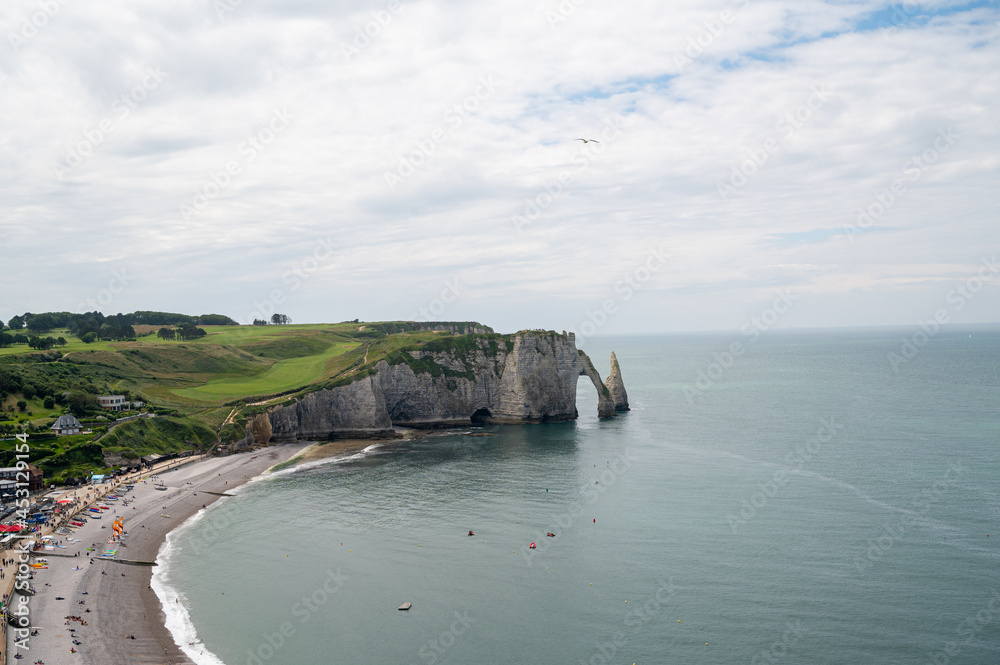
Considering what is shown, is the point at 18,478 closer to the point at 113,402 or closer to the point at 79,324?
the point at 113,402

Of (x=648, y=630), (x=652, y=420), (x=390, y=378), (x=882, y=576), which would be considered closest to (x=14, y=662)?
(x=648, y=630)

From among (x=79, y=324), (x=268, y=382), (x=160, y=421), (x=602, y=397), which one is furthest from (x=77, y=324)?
(x=602, y=397)

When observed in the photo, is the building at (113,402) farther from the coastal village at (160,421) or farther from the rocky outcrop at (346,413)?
the rocky outcrop at (346,413)

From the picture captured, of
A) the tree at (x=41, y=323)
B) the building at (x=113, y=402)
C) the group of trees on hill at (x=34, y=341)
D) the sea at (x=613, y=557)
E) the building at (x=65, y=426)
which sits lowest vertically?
the sea at (x=613, y=557)

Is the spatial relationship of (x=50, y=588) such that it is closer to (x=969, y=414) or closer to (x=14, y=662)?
(x=14, y=662)

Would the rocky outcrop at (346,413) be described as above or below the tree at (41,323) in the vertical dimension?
below

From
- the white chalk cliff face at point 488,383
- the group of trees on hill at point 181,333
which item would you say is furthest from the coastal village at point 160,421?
the group of trees on hill at point 181,333
